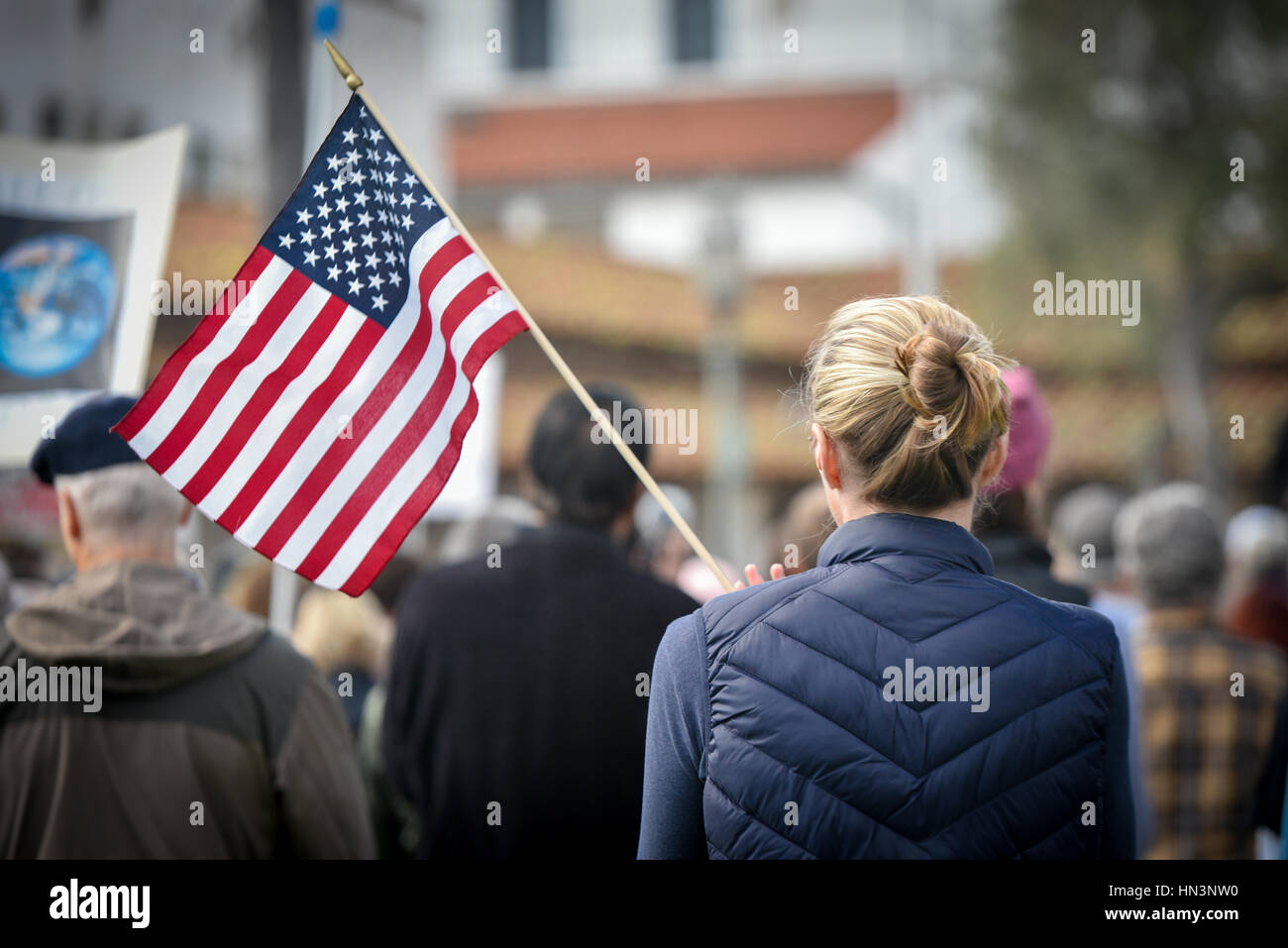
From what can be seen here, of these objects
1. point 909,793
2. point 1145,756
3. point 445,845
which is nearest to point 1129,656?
point 1145,756

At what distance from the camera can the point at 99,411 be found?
9.21 ft

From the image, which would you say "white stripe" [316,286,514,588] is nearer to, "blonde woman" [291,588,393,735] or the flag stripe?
the flag stripe

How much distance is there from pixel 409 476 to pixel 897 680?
1269 mm

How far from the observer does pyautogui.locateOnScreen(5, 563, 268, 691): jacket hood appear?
8.61ft

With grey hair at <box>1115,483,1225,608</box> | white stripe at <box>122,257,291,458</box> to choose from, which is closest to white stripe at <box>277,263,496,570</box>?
white stripe at <box>122,257,291,458</box>

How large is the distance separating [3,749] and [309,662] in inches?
24.0

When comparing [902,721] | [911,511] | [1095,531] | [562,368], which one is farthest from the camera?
[1095,531]

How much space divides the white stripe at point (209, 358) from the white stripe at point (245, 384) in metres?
0.05

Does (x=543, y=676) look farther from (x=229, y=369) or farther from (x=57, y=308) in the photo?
(x=57, y=308)

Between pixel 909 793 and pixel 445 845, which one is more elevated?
pixel 909 793

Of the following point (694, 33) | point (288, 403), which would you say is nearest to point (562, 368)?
point (288, 403)

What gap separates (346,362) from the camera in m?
2.79

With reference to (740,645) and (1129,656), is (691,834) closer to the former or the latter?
(740,645)

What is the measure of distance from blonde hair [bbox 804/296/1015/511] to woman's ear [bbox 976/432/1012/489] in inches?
0.9
